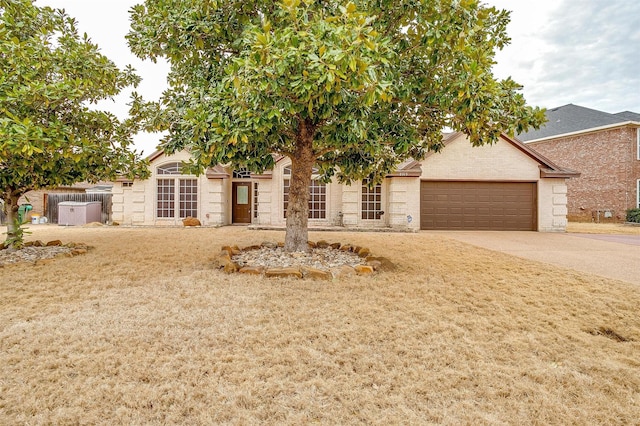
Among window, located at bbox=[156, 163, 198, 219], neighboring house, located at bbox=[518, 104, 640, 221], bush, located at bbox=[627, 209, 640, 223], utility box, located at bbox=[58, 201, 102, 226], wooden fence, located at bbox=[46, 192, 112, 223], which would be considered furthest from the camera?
neighboring house, located at bbox=[518, 104, 640, 221]

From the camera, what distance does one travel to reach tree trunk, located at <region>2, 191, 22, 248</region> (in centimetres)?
671

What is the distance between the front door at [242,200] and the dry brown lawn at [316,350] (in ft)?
33.8

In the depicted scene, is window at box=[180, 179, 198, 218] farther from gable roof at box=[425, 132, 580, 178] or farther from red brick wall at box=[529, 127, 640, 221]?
red brick wall at box=[529, 127, 640, 221]

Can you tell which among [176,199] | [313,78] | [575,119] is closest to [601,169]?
[575,119]

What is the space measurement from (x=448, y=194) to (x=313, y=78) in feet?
36.5

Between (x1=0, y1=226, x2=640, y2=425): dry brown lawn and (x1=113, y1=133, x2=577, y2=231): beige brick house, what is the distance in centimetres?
834

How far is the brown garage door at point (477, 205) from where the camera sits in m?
13.3

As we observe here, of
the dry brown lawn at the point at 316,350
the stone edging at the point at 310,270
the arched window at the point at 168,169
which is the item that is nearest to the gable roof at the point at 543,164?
the stone edging at the point at 310,270

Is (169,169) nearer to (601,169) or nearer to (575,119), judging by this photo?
(601,169)

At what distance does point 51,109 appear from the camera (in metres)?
5.63

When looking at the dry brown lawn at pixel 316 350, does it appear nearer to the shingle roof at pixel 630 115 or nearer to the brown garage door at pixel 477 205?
the brown garage door at pixel 477 205

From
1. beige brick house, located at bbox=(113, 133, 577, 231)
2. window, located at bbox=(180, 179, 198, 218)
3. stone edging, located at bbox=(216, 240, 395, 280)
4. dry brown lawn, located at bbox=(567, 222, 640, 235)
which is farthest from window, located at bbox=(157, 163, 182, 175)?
dry brown lawn, located at bbox=(567, 222, 640, 235)

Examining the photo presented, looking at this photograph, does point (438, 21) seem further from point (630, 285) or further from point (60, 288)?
point (60, 288)

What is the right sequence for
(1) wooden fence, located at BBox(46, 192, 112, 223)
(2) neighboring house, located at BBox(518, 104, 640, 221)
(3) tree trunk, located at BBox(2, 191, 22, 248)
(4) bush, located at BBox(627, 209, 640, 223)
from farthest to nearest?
1. (2) neighboring house, located at BBox(518, 104, 640, 221)
2. (4) bush, located at BBox(627, 209, 640, 223)
3. (1) wooden fence, located at BBox(46, 192, 112, 223)
4. (3) tree trunk, located at BBox(2, 191, 22, 248)
